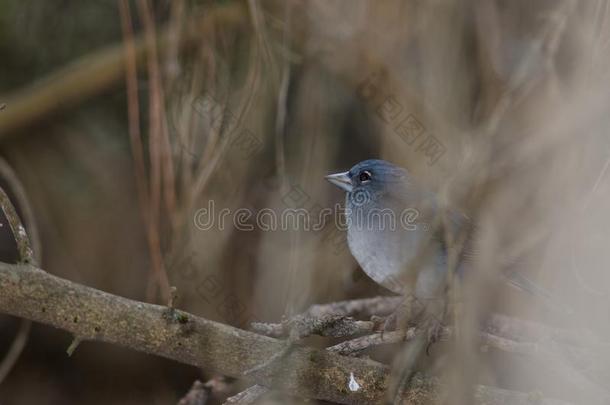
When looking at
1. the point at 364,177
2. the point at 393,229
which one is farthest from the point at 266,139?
the point at 393,229

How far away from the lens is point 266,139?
479cm

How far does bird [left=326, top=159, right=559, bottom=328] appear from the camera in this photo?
342 centimetres

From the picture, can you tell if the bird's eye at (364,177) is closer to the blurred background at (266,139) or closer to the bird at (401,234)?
the bird at (401,234)

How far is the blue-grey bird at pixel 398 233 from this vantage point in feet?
11.2

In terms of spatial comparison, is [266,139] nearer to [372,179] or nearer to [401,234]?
[372,179]

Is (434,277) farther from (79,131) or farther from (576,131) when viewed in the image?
(79,131)

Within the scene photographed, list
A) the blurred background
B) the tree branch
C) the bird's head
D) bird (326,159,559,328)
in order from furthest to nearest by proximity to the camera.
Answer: the bird's head < the blurred background < bird (326,159,559,328) < the tree branch

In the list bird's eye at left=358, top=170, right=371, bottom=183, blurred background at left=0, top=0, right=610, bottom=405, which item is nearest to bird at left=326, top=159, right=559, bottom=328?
bird's eye at left=358, top=170, right=371, bottom=183

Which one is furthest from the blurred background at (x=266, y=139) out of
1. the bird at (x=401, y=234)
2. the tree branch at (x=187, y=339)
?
the tree branch at (x=187, y=339)

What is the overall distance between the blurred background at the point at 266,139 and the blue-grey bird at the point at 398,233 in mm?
187

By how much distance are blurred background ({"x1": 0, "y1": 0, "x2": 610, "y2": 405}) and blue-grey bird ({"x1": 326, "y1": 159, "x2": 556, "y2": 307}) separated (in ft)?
0.61

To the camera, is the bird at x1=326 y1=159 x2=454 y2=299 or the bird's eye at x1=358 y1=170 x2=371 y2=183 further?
the bird's eye at x1=358 y1=170 x2=371 y2=183

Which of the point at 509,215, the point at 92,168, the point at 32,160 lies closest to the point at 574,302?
the point at 509,215

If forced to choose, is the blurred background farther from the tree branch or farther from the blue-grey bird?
the tree branch
